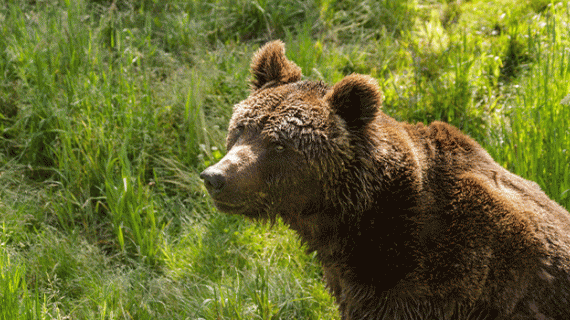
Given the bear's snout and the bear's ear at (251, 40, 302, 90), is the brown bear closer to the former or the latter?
the bear's snout

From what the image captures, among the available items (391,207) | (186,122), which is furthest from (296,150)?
(186,122)

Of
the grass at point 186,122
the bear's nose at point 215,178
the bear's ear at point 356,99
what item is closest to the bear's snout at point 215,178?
the bear's nose at point 215,178

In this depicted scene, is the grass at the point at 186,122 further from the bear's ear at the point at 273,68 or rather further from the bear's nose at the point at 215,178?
the bear's ear at the point at 273,68

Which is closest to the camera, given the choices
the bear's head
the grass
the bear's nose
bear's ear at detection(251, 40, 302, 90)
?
the bear's nose

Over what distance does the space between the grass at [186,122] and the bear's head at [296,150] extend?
0.73 meters

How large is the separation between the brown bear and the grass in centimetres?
69

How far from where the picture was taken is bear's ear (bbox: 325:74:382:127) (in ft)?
8.32

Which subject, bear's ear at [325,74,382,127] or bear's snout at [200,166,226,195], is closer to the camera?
bear's snout at [200,166,226,195]

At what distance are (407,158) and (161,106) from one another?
2.89 metres

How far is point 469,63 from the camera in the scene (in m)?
4.55

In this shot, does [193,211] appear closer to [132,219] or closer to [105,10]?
[132,219]

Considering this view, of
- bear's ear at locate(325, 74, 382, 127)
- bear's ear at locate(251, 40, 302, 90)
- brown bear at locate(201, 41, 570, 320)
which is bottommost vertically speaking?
brown bear at locate(201, 41, 570, 320)

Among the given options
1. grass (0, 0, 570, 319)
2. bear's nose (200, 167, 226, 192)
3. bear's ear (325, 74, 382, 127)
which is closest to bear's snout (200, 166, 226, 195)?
bear's nose (200, 167, 226, 192)

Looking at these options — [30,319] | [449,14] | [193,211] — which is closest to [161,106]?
[193,211]
